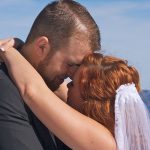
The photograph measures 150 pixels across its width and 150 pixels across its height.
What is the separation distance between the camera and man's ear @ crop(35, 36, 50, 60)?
4.01 m

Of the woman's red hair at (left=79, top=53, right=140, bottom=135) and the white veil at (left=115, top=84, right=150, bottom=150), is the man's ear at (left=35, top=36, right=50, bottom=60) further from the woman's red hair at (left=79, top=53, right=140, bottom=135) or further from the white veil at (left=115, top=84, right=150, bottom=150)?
the white veil at (left=115, top=84, right=150, bottom=150)

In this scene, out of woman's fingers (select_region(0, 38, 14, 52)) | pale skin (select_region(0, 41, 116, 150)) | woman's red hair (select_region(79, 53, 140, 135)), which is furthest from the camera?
woman's fingers (select_region(0, 38, 14, 52))

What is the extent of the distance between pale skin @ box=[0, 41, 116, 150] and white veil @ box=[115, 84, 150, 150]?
0.12m

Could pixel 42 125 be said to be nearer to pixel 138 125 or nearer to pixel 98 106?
pixel 98 106

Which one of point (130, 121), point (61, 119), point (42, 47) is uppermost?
point (42, 47)

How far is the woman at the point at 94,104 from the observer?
3.77 meters

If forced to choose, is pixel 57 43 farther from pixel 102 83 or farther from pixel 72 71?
pixel 102 83

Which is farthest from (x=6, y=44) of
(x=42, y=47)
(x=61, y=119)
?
(x=61, y=119)

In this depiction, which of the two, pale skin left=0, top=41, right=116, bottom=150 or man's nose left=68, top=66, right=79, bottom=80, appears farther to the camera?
man's nose left=68, top=66, right=79, bottom=80

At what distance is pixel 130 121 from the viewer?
3.90 meters

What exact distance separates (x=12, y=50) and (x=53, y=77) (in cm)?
44

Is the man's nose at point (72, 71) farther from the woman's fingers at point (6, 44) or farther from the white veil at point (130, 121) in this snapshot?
the woman's fingers at point (6, 44)

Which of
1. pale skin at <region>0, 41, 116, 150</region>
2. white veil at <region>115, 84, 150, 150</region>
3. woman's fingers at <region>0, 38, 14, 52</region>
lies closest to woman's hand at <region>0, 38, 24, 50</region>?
woman's fingers at <region>0, 38, 14, 52</region>

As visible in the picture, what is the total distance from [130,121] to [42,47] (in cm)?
99
